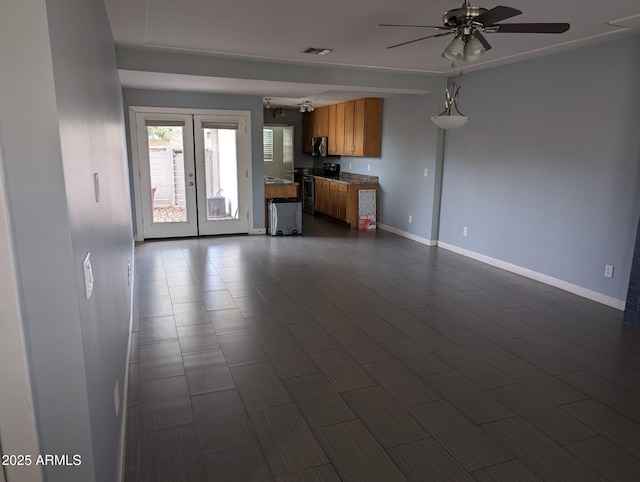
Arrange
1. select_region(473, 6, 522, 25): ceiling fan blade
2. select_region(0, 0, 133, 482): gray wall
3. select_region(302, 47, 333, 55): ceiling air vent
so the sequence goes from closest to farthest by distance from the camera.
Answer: select_region(0, 0, 133, 482): gray wall, select_region(473, 6, 522, 25): ceiling fan blade, select_region(302, 47, 333, 55): ceiling air vent

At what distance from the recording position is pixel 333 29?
12.9ft

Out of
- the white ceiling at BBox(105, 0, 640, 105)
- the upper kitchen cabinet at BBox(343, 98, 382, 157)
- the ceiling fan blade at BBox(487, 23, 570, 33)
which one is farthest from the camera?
the upper kitchen cabinet at BBox(343, 98, 382, 157)

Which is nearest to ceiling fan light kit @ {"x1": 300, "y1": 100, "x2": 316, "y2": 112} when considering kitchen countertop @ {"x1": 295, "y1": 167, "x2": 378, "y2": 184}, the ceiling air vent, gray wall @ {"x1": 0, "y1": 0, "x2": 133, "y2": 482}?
kitchen countertop @ {"x1": 295, "y1": 167, "x2": 378, "y2": 184}

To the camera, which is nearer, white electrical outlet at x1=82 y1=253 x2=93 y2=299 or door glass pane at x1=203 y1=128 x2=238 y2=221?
white electrical outlet at x1=82 y1=253 x2=93 y2=299

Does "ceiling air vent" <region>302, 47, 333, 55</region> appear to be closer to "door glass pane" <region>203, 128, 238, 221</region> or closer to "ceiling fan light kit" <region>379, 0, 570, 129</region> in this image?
"ceiling fan light kit" <region>379, 0, 570, 129</region>

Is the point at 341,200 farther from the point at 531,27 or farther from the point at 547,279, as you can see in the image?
the point at 531,27

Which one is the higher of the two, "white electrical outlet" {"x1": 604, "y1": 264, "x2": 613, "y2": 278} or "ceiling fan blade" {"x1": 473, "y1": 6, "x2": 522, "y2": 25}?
"ceiling fan blade" {"x1": 473, "y1": 6, "x2": 522, "y2": 25}

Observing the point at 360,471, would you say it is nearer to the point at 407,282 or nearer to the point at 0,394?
the point at 0,394

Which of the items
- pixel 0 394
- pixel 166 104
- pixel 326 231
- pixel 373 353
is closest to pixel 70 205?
pixel 0 394

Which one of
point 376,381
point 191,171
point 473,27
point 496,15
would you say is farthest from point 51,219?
point 191,171

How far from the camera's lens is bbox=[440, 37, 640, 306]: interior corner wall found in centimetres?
426

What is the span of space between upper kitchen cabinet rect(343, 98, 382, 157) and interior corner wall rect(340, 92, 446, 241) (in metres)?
0.14

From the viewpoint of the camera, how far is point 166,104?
695 centimetres

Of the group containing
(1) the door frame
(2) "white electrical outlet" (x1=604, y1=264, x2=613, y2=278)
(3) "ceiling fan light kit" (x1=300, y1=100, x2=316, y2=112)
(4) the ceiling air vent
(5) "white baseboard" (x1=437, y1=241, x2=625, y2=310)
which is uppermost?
(4) the ceiling air vent
